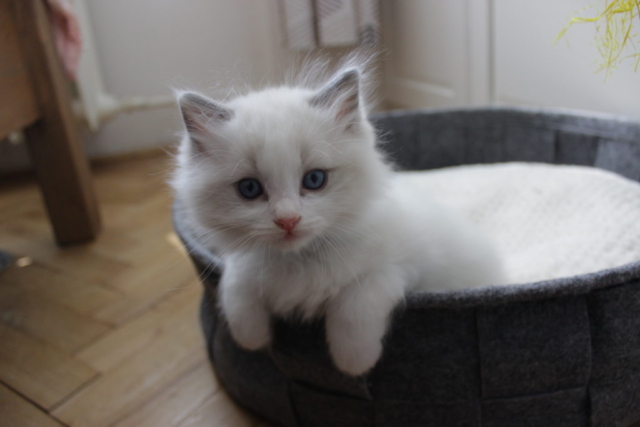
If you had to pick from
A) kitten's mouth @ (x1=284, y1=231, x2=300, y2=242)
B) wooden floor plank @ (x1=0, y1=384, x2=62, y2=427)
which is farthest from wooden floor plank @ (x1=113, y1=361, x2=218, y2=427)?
kitten's mouth @ (x1=284, y1=231, x2=300, y2=242)

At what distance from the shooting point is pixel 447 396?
85 centimetres

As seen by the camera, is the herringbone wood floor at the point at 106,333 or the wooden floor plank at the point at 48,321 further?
the wooden floor plank at the point at 48,321

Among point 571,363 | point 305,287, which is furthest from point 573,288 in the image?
point 305,287

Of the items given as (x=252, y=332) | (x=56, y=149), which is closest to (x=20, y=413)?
Result: (x=252, y=332)

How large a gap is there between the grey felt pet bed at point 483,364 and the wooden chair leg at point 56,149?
1.08m

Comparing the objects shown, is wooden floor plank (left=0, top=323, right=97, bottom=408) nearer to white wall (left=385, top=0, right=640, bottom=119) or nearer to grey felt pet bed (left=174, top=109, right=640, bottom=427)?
grey felt pet bed (left=174, top=109, right=640, bottom=427)

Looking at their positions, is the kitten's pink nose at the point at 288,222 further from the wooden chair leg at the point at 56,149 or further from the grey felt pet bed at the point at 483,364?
the wooden chair leg at the point at 56,149

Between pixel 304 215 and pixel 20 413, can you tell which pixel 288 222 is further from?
pixel 20 413

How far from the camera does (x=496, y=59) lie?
1633mm

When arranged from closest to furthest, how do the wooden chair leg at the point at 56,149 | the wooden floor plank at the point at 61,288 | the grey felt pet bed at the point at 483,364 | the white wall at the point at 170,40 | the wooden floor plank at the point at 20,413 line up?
the grey felt pet bed at the point at 483,364 < the wooden floor plank at the point at 20,413 < the wooden floor plank at the point at 61,288 < the wooden chair leg at the point at 56,149 < the white wall at the point at 170,40

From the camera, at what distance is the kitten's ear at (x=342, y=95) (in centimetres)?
78

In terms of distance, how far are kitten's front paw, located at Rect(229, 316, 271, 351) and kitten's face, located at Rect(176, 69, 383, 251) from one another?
14cm

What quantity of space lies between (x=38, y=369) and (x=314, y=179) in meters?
0.83

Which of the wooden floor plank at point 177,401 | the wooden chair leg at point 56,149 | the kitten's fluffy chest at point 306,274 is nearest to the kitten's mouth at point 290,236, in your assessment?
the kitten's fluffy chest at point 306,274
